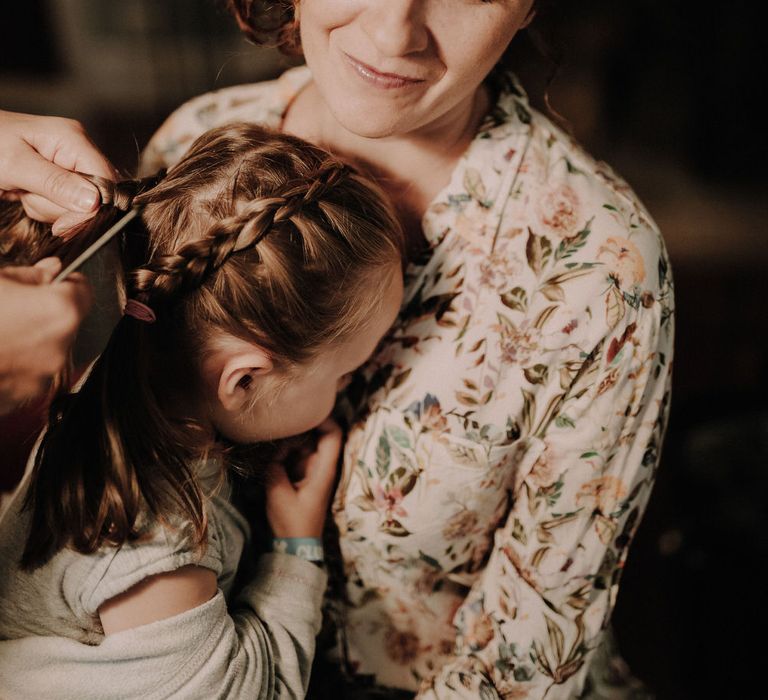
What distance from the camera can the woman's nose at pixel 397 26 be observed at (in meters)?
0.81

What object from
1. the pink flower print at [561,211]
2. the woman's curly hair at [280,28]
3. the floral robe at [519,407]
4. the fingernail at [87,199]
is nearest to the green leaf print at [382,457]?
the floral robe at [519,407]

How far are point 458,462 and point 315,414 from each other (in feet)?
0.66

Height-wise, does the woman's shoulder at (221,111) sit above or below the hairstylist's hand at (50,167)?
below

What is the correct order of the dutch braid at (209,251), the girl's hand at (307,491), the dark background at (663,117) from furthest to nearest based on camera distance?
the dark background at (663,117)
the girl's hand at (307,491)
the dutch braid at (209,251)

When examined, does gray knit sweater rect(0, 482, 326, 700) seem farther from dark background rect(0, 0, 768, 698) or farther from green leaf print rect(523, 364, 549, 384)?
dark background rect(0, 0, 768, 698)

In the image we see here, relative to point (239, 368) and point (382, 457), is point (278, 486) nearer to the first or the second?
point (382, 457)

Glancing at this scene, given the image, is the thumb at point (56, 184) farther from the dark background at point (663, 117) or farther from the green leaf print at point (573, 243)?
the dark background at point (663, 117)

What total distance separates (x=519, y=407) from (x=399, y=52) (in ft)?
1.53

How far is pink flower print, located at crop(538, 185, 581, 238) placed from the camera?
38.5 inches

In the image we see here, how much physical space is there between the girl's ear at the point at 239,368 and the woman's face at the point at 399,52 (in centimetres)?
29

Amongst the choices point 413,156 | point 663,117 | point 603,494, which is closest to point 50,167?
point 413,156

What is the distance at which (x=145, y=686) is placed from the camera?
81 centimetres

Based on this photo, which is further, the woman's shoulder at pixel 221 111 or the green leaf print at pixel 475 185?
the woman's shoulder at pixel 221 111

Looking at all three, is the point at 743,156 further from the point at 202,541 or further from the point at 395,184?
the point at 202,541
